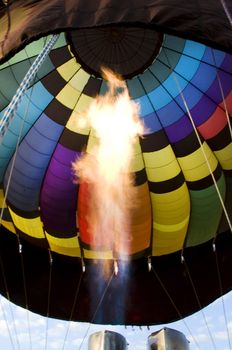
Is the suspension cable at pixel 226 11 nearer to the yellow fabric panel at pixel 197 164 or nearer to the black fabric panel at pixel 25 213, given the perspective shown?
the yellow fabric panel at pixel 197 164

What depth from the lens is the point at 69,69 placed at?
7.07m

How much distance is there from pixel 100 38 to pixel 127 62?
496mm

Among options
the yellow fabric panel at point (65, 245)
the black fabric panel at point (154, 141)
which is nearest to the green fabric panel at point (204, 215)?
the black fabric panel at point (154, 141)

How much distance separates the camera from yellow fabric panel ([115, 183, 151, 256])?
24.1 ft

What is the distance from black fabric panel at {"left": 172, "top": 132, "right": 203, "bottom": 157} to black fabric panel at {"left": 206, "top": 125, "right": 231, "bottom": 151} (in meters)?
0.21

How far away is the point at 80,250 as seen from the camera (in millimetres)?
7609

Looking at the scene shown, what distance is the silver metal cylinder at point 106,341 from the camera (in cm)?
612

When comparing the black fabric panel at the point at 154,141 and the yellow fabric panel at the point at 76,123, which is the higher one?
the yellow fabric panel at the point at 76,123

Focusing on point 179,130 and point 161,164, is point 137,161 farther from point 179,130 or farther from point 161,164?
point 179,130

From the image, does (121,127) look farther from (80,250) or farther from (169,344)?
(169,344)

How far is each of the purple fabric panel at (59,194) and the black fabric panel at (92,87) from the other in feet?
2.79

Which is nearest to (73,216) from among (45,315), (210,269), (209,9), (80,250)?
(80,250)

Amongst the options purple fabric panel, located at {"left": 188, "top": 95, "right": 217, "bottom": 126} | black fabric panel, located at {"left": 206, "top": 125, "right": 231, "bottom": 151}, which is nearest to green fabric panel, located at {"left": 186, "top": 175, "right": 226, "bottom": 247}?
black fabric panel, located at {"left": 206, "top": 125, "right": 231, "bottom": 151}

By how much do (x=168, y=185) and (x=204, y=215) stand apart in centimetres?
68
